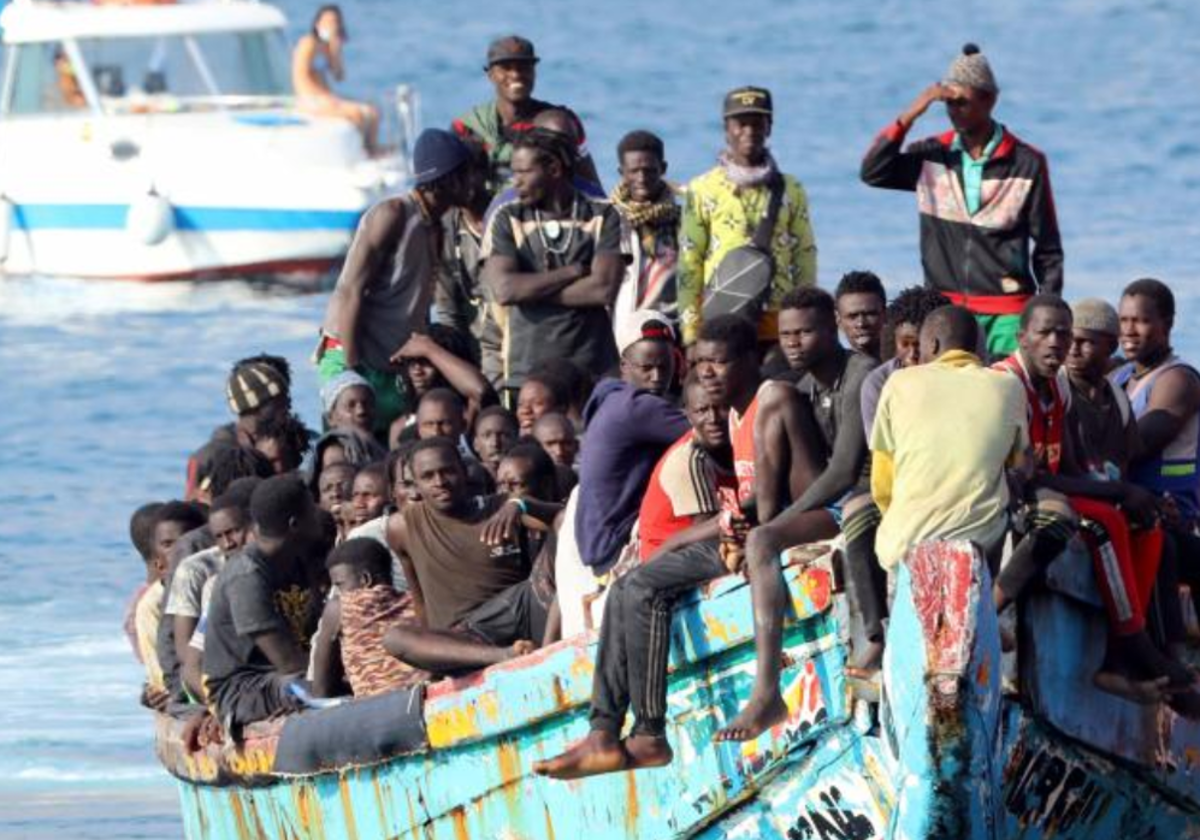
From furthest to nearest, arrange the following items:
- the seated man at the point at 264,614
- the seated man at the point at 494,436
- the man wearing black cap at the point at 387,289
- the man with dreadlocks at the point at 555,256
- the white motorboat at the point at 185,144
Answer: the white motorboat at the point at 185,144 → the man wearing black cap at the point at 387,289 → the man with dreadlocks at the point at 555,256 → the seated man at the point at 494,436 → the seated man at the point at 264,614

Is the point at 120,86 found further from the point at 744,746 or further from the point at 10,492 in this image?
the point at 744,746

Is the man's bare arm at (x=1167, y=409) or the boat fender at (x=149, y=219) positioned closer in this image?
the man's bare arm at (x=1167, y=409)

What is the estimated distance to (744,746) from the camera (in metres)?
11.0

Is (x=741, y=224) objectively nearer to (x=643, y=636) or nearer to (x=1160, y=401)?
(x=1160, y=401)

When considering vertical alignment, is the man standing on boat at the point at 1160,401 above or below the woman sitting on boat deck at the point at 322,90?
below

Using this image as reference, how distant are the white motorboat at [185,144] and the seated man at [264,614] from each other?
62.7ft

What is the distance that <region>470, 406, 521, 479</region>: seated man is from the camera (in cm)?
1357

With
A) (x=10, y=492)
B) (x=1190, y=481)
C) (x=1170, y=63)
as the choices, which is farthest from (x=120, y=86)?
(x=1190, y=481)

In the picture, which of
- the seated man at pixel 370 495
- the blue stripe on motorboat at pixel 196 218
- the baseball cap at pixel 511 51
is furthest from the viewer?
the blue stripe on motorboat at pixel 196 218

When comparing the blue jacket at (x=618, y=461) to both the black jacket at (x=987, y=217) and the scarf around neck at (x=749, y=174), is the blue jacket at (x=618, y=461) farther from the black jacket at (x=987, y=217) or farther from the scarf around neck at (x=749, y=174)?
the scarf around neck at (x=749, y=174)

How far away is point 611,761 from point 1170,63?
38.0 m

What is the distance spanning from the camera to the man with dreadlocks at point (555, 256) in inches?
564

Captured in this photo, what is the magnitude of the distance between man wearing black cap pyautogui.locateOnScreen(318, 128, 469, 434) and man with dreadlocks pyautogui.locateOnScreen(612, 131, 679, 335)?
0.66 meters

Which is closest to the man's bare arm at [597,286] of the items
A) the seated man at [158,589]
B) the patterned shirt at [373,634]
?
the seated man at [158,589]
